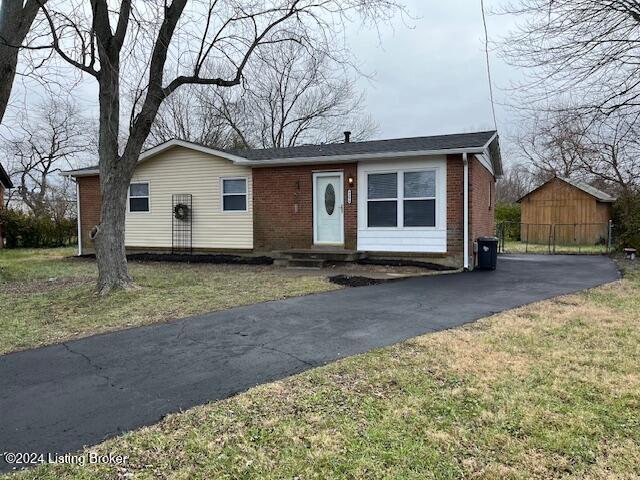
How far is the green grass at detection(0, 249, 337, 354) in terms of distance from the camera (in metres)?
5.78

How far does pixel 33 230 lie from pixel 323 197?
15614 mm

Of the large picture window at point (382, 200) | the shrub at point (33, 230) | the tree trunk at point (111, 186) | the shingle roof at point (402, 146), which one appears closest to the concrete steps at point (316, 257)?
the large picture window at point (382, 200)

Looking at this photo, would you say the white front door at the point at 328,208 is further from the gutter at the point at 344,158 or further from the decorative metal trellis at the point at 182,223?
the decorative metal trellis at the point at 182,223

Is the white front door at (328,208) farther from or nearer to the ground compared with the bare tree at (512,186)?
nearer to the ground

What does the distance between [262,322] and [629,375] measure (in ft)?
13.0

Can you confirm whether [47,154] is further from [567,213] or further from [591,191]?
[591,191]

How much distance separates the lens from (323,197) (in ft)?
41.4

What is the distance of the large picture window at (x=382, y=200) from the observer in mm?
11758

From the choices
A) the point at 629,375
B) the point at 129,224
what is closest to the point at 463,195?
the point at 629,375

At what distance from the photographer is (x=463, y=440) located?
276cm

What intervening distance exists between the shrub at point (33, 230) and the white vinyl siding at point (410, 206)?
16038mm

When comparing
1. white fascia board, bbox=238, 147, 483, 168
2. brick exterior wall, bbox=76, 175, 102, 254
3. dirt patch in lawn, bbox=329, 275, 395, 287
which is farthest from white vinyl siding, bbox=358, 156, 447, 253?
brick exterior wall, bbox=76, 175, 102, 254

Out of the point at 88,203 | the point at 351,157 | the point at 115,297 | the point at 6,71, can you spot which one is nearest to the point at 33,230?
the point at 88,203

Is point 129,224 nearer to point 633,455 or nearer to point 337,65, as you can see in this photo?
point 337,65
